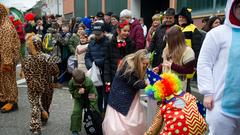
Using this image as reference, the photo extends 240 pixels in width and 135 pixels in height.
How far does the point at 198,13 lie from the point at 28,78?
12.1 m

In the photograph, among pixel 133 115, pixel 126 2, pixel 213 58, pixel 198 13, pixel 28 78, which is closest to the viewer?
pixel 213 58

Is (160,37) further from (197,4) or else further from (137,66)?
(197,4)

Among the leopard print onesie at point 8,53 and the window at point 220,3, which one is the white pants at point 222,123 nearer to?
the leopard print onesie at point 8,53

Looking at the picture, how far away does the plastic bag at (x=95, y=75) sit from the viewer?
5539 millimetres

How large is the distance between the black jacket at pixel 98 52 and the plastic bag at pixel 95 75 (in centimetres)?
7

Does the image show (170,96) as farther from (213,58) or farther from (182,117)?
(213,58)

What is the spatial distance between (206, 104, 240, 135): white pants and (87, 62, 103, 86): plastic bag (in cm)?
277

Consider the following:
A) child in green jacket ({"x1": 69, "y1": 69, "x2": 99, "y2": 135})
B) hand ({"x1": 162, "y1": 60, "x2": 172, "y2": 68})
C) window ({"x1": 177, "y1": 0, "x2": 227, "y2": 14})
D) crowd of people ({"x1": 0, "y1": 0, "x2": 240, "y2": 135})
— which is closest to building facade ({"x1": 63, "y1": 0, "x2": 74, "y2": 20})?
window ({"x1": 177, "y1": 0, "x2": 227, "y2": 14})

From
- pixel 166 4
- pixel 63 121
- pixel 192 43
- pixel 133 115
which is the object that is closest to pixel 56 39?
pixel 63 121

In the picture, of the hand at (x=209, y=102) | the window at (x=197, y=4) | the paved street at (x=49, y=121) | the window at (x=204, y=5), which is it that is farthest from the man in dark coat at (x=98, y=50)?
the window at (x=197, y=4)

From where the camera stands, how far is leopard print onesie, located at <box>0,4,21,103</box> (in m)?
6.18

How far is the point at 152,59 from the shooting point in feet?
20.4

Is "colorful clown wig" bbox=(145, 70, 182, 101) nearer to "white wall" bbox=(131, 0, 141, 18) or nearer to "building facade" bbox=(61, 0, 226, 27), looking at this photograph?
"building facade" bbox=(61, 0, 226, 27)

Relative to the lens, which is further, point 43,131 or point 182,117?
point 43,131
